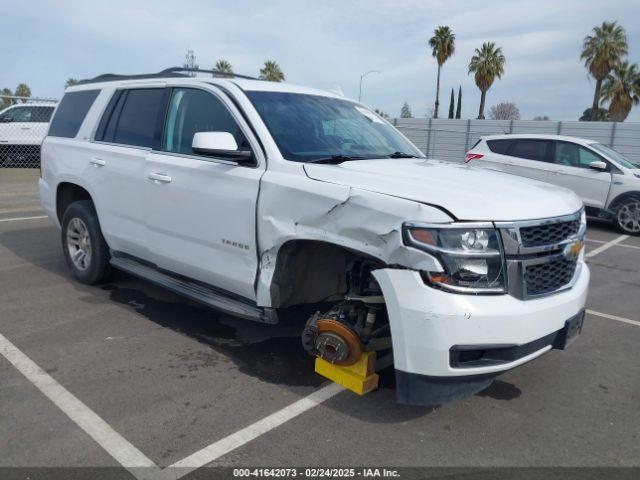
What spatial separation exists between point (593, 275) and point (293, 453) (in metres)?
5.50

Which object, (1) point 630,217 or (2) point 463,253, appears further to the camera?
(1) point 630,217

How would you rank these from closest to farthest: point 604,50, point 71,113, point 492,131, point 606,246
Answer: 1. point 71,113
2. point 606,246
3. point 492,131
4. point 604,50

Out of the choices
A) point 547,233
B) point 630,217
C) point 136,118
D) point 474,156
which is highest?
point 136,118

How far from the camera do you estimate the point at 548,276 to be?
121 inches

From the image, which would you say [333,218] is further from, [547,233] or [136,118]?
[136,118]

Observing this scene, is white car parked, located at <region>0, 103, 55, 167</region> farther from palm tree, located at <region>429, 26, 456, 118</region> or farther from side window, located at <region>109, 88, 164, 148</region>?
palm tree, located at <region>429, 26, 456, 118</region>

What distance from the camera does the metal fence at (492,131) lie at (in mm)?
22828

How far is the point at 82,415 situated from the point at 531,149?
35.3 feet

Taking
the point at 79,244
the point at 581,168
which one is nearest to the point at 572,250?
the point at 79,244

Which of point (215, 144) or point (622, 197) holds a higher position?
point (215, 144)

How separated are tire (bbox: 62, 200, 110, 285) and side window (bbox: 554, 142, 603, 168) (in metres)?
9.42

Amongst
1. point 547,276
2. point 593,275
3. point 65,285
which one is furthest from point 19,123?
point 547,276

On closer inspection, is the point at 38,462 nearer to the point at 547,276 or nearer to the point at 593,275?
the point at 547,276

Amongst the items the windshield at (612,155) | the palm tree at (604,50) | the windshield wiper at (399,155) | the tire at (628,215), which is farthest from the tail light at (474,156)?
the palm tree at (604,50)
